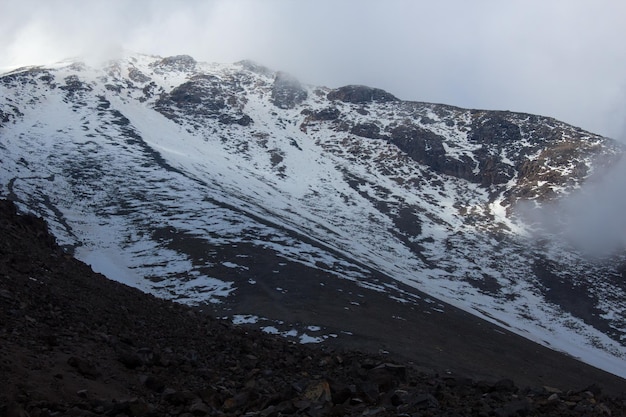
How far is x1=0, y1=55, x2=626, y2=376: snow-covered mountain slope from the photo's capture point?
60875 millimetres

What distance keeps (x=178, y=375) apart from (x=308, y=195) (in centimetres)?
10594

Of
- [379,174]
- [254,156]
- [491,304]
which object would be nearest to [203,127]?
[254,156]

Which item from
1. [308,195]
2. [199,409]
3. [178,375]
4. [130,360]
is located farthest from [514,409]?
[308,195]

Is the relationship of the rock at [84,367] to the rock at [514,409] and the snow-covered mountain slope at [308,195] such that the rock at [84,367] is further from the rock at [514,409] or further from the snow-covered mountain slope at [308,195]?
the snow-covered mountain slope at [308,195]

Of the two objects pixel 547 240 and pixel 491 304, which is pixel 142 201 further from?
pixel 547 240

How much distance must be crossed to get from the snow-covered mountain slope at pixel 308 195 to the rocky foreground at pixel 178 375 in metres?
17.8

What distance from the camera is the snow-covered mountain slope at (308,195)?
60.9m

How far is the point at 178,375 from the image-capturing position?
14.5 m

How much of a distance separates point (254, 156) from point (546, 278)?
80.9m

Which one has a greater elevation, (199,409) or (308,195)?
(308,195)

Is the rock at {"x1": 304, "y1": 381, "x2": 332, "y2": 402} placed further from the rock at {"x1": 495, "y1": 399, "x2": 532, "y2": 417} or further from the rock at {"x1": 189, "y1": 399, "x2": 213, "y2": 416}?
the rock at {"x1": 495, "y1": 399, "x2": 532, "y2": 417}

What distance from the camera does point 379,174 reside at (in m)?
149

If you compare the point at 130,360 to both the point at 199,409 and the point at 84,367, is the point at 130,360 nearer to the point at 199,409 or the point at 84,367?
the point at 84,367

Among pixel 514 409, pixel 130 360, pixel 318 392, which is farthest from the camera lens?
pixel 130 360
